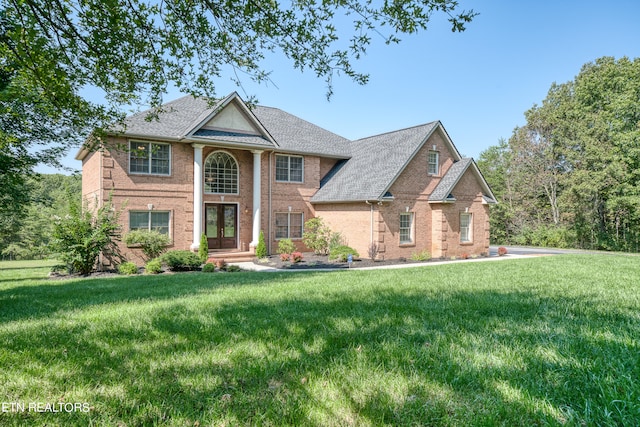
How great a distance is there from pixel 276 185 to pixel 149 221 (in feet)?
24.5

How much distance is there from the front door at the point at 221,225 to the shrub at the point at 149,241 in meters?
2.93

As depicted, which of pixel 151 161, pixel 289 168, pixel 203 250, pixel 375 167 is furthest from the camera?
pixel 289 168

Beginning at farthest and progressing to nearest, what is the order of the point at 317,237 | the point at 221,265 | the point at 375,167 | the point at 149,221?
the point at 375,167 → the point at 317,237 → the point at 149,221 → the point at 221,265

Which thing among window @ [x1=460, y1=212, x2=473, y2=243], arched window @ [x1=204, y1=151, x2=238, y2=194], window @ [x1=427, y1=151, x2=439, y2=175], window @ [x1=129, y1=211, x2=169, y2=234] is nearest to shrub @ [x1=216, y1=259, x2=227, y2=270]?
window @ [x1=129, y1=211, x2=169, y2=234]

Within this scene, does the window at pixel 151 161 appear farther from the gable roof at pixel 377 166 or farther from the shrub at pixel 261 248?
the gable roof at pixel 377 166

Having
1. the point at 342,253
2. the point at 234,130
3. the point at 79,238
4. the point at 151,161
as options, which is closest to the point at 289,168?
the point at 234,130

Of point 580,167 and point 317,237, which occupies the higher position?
point 580,167

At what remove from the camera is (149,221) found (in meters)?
18.4

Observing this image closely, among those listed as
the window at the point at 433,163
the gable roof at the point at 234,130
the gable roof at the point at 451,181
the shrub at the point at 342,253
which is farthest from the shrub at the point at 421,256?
the gable roof at the point at 234,130

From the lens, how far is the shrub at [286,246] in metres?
20.2

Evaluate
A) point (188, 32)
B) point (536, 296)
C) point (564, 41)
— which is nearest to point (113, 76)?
point (188, 32)

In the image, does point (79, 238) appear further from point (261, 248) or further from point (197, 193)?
point (261, 248)

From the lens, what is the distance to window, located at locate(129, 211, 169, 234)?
59.1 feet

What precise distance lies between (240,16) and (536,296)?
745 centimetres
